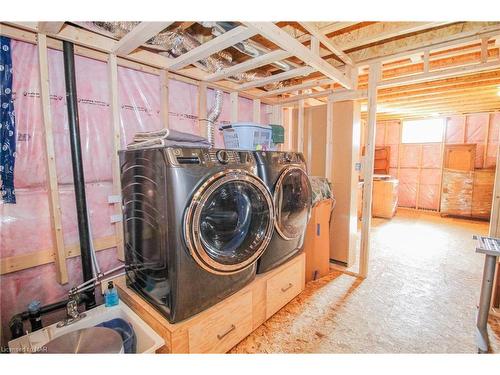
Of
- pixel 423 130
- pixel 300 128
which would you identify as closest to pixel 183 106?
pixel 300 128

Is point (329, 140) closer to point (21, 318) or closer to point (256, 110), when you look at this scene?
point (256, 110)

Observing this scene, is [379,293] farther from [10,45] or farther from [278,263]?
[10,45]

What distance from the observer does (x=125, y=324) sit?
1427 millimetres

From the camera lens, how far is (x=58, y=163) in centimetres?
Result: 150

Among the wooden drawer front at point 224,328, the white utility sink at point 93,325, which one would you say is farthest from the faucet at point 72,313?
the wooden drawer front at point 224,328

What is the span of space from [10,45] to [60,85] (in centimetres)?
26

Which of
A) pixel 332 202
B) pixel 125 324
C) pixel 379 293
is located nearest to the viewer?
pixel 125 324

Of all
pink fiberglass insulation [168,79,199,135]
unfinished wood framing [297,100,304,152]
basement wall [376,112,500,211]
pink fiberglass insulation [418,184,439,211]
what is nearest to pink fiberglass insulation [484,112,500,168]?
basement wall [376,112,500,211]

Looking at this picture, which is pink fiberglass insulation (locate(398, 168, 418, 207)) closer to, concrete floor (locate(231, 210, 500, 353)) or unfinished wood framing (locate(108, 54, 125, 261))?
concrete floor (locate(231, 210, 500, 353))

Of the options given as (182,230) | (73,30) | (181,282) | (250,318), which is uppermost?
(73,30)

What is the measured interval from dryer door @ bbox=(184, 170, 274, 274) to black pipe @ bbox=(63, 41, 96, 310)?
0.79m

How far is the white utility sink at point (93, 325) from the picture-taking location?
1.17 meters

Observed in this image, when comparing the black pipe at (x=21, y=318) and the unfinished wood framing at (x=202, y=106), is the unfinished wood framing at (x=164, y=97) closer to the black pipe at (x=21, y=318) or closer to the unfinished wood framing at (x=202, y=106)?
the unfinished wood framing at (x=202, y=106)
